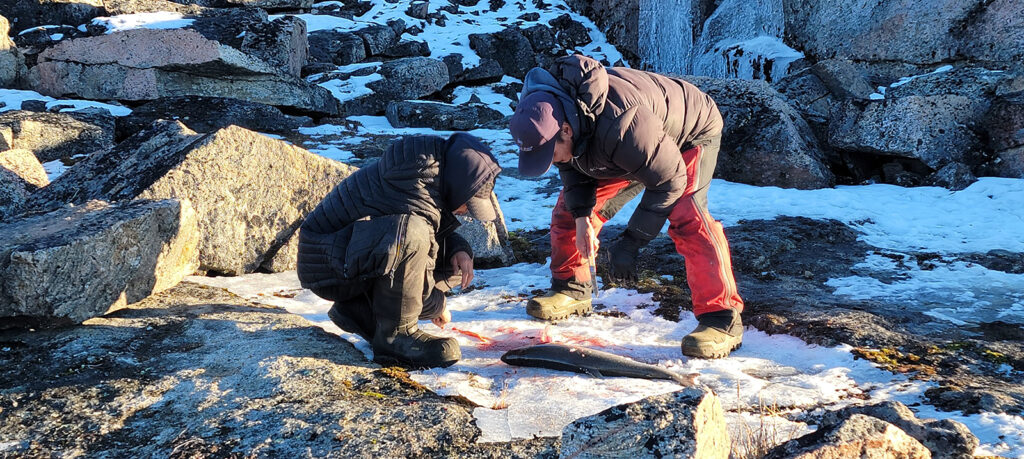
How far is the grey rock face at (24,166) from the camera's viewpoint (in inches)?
222

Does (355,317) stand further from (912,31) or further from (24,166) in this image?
(912,31)

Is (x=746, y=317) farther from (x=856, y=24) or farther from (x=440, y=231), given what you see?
(x=856, y=24)

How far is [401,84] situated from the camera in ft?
49.9

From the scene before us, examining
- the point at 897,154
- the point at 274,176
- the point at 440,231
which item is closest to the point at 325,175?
the point at 274,176

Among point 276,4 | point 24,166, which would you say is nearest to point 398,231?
point 24,166

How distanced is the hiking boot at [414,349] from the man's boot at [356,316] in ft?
0.59

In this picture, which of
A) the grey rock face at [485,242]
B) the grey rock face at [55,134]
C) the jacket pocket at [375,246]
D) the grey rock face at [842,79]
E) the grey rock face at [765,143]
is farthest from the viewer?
the grey rock face at [842,79]

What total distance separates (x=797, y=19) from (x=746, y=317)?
10392 millimetres

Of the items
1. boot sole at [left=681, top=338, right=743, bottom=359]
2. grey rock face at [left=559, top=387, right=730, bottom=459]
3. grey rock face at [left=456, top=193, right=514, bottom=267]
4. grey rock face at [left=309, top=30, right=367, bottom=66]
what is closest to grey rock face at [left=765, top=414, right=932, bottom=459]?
grey rock face at [left=559, top=387, right=730, bottom=459]

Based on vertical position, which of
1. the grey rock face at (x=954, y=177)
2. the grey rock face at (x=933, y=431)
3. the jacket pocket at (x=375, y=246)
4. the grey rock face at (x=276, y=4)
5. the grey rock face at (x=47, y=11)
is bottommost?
the grey rock face at (x=954, y=177)

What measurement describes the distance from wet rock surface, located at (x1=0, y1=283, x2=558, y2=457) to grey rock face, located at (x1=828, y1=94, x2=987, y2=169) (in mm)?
7016

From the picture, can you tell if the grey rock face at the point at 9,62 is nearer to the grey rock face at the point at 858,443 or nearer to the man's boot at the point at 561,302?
the man's boot at the point at 561,302

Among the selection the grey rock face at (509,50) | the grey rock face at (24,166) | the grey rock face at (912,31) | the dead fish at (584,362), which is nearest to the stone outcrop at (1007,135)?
the grey rock face at (912,31)

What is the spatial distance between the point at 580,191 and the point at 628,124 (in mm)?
688
